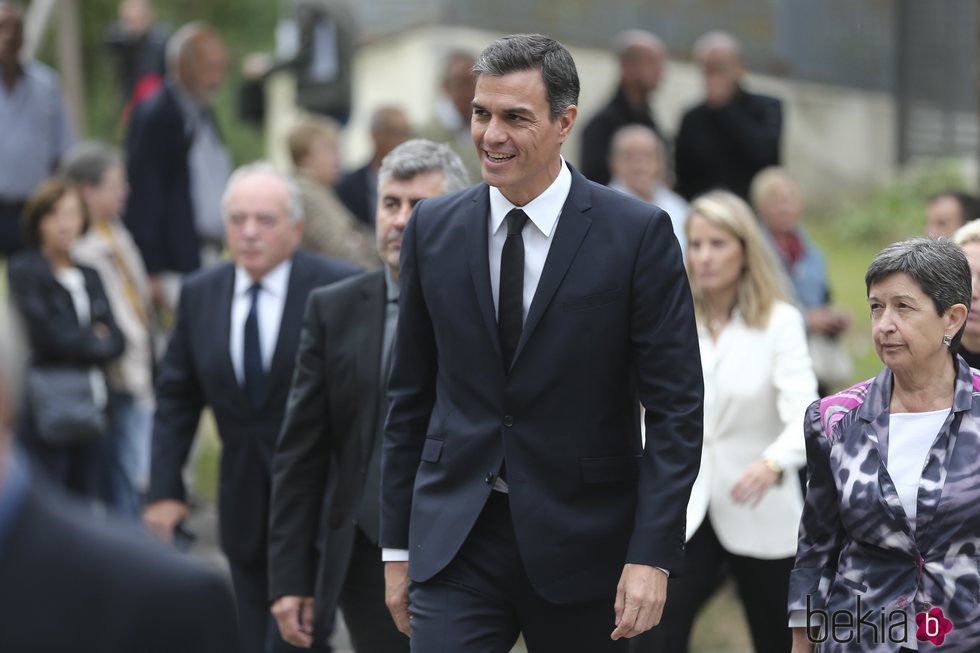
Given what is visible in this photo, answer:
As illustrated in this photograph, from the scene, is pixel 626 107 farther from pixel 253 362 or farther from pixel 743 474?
pixel 743 474

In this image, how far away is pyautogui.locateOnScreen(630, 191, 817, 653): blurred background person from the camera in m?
6.10

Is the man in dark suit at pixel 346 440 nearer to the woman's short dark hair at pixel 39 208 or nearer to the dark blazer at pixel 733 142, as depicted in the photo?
the woman's short dark hair at pixel 39 208

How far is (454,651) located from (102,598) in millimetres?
2341

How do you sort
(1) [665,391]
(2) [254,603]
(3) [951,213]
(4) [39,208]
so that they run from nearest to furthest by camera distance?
1. (1) [665,391]
2. (2) [254,603]
3. (3) [951,213]
4. (4) [39,208]

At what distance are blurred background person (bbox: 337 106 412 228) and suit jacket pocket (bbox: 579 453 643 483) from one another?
6099mm

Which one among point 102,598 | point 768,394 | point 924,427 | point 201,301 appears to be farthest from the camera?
point 201,301

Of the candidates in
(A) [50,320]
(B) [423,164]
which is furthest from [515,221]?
(A) [50,320]

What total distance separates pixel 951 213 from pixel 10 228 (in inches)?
252

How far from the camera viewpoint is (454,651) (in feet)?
14.8

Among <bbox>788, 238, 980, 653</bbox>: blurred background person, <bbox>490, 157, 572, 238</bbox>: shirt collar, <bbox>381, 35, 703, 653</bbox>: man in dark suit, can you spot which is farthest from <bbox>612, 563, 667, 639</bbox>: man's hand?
<bbox>490, 157, 572, 238</bbox>: shirt collar

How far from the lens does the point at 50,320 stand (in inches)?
360

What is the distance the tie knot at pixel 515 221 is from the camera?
4621 millimetres

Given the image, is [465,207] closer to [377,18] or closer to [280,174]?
[280,174]

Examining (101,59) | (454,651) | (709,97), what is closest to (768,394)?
(454,651)
